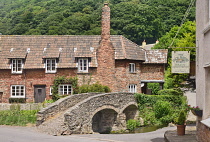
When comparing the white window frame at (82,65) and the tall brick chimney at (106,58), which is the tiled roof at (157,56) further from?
the white window frame at (82,65)

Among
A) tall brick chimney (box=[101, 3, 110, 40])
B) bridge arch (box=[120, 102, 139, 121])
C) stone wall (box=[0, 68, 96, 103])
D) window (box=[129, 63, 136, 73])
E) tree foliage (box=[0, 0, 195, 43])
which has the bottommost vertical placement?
bridge arch (box=[120, 102, 139, 121])

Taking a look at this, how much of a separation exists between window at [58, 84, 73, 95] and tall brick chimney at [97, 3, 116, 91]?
289cm

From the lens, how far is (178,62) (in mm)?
15406

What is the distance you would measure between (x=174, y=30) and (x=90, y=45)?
2191 cm

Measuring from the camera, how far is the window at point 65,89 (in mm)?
35188

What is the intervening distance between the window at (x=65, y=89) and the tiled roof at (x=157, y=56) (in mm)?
8588

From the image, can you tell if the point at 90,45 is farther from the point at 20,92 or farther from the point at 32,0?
the point at 32,0

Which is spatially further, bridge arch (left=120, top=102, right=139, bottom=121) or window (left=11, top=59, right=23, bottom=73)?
window (left=11, top=59, right=23, bottom=73)

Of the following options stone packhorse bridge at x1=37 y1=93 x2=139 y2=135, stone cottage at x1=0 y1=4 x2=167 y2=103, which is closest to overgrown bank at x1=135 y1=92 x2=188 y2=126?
stone packhorse bridge at x1=37 y1=93 x2=139 y2=135

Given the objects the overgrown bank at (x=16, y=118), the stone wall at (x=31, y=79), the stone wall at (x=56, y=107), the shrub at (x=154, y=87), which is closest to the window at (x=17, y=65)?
the stone wall at (x=31, y=79)

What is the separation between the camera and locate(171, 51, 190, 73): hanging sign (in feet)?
50.3

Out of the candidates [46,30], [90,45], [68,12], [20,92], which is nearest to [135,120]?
[90,45]

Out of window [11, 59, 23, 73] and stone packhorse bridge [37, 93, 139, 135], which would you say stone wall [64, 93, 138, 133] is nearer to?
stone packhorse bridge [37, 93, 139, 135]

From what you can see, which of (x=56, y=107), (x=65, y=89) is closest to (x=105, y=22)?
(x=65, y=89)
